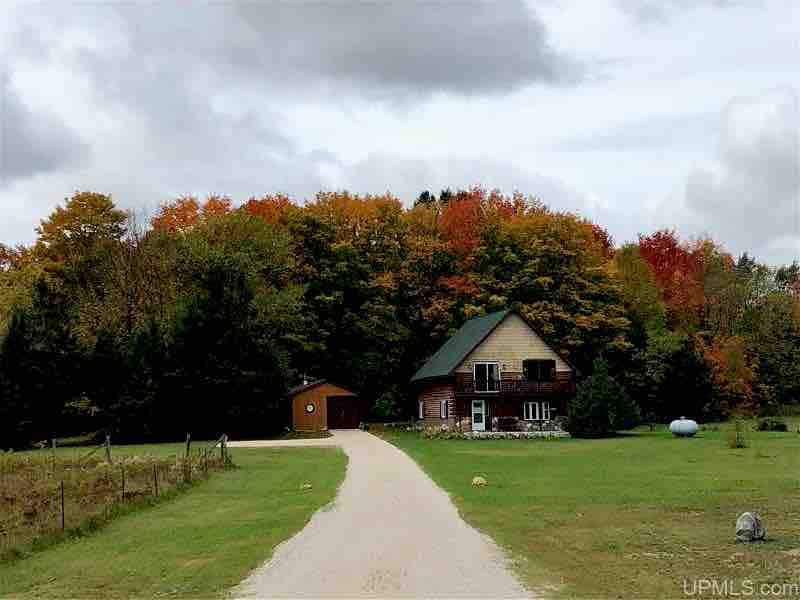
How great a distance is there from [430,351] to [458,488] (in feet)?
143

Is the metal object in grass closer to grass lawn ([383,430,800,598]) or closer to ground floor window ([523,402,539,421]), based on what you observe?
grass lawn ([383,430,800,598])

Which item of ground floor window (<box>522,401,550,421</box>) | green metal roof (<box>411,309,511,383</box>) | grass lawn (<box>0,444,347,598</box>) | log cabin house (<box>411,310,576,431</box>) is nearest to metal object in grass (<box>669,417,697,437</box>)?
log cabin house (<box>411,310,576,431</box>)

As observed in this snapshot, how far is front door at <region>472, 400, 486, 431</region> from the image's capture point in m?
58.0

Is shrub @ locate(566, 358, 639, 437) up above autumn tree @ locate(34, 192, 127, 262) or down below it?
below

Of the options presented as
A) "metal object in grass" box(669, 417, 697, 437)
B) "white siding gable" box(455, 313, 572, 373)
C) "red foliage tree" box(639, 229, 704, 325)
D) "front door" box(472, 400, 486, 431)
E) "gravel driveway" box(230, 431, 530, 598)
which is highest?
"red foliage tree" box(639, 229, 704, 325)

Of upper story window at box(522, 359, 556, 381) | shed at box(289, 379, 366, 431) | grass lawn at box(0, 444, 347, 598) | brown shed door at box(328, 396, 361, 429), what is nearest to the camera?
grass lawn at box(0, 444, 347, 598)

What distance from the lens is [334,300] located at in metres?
64.6

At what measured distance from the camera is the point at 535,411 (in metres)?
59.1

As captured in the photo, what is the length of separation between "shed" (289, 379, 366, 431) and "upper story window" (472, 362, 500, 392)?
9.54 m

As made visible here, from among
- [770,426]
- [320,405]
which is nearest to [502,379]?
[320,405]

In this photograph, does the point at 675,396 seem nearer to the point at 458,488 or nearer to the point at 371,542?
the point at 458,488

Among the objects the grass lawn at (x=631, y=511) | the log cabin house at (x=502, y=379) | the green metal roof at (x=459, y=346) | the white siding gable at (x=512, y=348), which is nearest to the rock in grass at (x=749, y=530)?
the grass lawn at (x=631, y=511)

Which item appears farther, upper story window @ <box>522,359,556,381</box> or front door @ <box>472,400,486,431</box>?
upper story window @ <box>522,359,556,381</box>

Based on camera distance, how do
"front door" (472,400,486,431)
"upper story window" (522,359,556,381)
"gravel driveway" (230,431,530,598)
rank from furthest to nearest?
"upper story window" (522,359,556,381)
"front door" (472,400,486,431)
"gravel driveway" (230,431,530,598)
